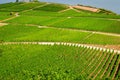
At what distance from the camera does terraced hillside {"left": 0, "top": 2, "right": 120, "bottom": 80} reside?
36.4 metres

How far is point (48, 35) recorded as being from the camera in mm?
63688

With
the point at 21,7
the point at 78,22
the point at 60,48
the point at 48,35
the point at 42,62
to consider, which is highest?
the point at 42,62

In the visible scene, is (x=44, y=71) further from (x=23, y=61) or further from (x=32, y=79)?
(x=23, y=61)

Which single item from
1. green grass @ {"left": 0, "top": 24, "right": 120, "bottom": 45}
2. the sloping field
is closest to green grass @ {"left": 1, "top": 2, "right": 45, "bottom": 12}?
the sloping field

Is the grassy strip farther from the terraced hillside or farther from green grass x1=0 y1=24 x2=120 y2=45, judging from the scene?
green grass x1=0 y1=24 x2=120 y2=45

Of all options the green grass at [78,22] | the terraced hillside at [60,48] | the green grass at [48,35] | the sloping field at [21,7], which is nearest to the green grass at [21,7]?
the sloping field at [21,7]

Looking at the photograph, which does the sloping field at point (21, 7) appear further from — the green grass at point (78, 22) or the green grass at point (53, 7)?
the green grass at point (78, 22)

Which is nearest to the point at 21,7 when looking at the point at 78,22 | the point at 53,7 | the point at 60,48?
the point at 53,7

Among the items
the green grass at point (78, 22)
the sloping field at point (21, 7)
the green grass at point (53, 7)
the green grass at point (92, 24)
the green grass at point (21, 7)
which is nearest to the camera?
the green grass at point (92, 24)

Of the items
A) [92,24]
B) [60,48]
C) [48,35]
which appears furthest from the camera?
[92,24]

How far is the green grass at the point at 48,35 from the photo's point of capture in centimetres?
5762

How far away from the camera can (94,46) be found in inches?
2061

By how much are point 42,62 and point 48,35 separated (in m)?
23.1

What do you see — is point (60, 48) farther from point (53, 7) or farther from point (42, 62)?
point (53, 7)
